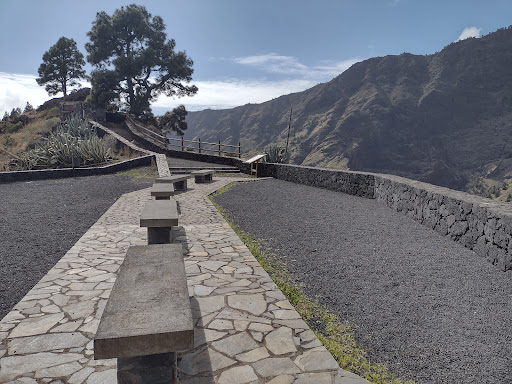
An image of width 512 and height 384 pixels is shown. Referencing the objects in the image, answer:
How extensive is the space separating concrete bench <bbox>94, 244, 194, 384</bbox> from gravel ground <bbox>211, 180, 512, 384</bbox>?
168 centimetres

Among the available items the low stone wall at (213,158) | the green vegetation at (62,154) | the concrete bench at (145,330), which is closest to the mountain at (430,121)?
the low stone wall at (213,158)

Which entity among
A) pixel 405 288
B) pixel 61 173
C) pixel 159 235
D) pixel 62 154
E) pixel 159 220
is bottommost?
pixel 405 288

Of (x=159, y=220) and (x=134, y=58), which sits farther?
(x=134, y=58)

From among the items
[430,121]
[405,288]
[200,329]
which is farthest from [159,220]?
[430,121]

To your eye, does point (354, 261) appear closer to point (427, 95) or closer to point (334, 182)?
point (334, 182)

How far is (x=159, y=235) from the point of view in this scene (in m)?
4.71

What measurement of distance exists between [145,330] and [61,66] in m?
53.8

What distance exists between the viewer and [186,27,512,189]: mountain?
132250mm

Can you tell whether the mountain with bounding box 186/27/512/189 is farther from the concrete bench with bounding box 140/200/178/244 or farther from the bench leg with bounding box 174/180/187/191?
the concrete bench with bounding box 140/200/178/244

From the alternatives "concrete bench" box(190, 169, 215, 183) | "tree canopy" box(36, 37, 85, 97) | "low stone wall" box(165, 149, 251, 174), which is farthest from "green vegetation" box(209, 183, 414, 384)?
"tree canopy" box(36, 37, 85, 97)

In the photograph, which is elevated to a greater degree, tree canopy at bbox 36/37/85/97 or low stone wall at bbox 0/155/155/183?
tree canopy at bbox 36/37/85/97

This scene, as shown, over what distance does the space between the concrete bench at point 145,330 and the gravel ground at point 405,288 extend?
1.68 m

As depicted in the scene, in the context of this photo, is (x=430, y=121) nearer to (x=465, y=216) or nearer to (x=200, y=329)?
(x=465, y=216)

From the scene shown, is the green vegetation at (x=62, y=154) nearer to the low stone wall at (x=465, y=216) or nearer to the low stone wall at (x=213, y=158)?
the low stone wall at (x=213, y=158)
